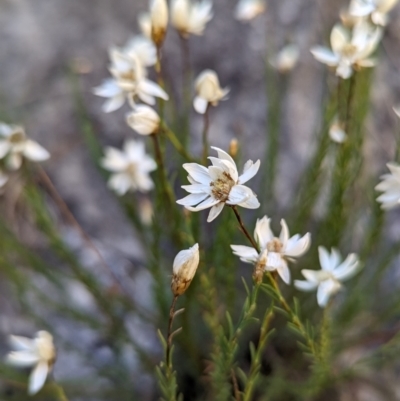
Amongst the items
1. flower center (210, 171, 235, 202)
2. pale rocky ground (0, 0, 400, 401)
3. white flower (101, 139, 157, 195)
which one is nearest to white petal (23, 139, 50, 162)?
white flower (101, 139, 157, 195)

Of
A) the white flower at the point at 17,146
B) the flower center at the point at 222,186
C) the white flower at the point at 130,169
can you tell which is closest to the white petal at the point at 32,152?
the white flower at the point at 17,146

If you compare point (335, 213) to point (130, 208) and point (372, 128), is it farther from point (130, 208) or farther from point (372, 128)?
point (372, 128)

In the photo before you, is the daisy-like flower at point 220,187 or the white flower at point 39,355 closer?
the daisy-like flower at point 220,187

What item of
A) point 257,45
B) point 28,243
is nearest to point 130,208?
point 28,243

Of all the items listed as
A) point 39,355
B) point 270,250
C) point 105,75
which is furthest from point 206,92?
point 105,75

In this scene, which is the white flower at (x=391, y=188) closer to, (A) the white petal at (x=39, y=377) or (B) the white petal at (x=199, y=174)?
(B) the white petal at (x=199, y=174)

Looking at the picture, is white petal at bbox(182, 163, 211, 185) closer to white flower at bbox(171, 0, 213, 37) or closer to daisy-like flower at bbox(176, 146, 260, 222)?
daisy-like flower at bbox(176, 146, 260, 222)

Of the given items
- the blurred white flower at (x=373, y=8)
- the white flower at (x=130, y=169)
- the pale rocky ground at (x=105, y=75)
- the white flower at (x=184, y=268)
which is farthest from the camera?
the pale rocky ground at (x=105, y=75)
